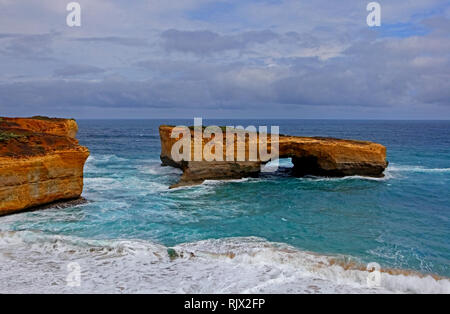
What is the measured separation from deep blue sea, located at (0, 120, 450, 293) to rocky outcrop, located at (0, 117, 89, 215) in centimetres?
83

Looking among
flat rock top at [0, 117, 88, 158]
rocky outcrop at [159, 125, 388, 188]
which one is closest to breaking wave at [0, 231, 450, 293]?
flat rock top at [0, 117, 88, 158]

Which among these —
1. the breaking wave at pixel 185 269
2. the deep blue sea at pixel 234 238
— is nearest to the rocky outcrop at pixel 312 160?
the deep blue sea at pixel 234 238

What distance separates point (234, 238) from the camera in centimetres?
1387

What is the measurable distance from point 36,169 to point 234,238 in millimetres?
9696

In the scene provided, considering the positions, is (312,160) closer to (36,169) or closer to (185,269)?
(185,269)

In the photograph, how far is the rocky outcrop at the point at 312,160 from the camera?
2448 cm

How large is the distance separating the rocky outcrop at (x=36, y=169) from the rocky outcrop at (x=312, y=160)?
7842mm

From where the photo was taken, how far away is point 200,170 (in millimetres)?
24375

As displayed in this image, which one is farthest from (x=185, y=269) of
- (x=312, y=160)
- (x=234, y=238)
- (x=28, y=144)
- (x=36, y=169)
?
(x=312, y=160)

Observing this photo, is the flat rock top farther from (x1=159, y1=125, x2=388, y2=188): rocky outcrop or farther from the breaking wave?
(x1=159, y1=125, x2=388, y2=188): rocky outcrop

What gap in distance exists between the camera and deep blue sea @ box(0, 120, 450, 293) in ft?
34.3

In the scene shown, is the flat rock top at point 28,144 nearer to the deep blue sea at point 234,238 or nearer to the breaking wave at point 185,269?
the deep blue sea at point 234,238

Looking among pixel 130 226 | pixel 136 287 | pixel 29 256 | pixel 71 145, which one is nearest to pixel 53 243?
pixel 29 256
